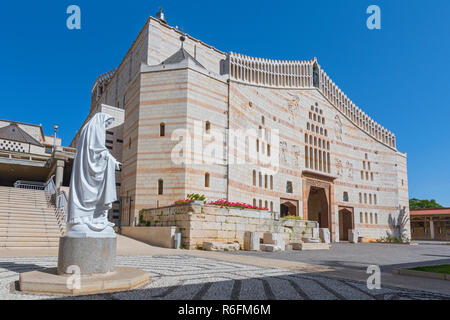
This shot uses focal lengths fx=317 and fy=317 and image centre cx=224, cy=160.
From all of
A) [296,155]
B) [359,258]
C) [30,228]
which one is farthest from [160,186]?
[296,155]

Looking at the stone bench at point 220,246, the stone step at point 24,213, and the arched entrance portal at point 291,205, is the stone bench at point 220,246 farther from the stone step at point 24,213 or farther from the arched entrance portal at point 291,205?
the arched entrance portal at point 291,205

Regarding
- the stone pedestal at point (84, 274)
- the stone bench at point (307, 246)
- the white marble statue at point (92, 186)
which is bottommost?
the stone bench at point (307, 246)

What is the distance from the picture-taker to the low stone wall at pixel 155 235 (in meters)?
15.0

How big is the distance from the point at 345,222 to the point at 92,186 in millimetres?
31583

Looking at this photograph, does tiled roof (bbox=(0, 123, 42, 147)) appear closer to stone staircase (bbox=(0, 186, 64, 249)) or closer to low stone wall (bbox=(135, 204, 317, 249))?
stone staircase (bbox=(0, 186, 64, 249))

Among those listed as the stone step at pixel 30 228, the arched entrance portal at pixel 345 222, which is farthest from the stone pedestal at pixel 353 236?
the stone step at pixel 30 228

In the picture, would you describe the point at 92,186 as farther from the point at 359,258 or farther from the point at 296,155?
the point at 296,155

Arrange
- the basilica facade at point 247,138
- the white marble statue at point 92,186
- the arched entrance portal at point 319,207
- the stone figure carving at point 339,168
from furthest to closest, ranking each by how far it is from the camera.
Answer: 1. the stone figure carving at point 339,168
2. the arched entrance portal at point 319,207
3. the basilica facade at point 247,138
4. the white marble statue at point 92,186

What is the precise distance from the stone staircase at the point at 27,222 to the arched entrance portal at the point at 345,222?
26.2m

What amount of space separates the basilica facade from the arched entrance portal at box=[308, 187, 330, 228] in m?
0.14

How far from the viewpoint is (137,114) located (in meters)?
21.6

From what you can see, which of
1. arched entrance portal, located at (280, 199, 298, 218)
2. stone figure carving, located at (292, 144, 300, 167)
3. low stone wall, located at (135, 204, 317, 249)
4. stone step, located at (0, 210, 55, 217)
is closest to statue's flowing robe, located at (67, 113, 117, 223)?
low stone wall, located at (135, 204, 317, 249)
